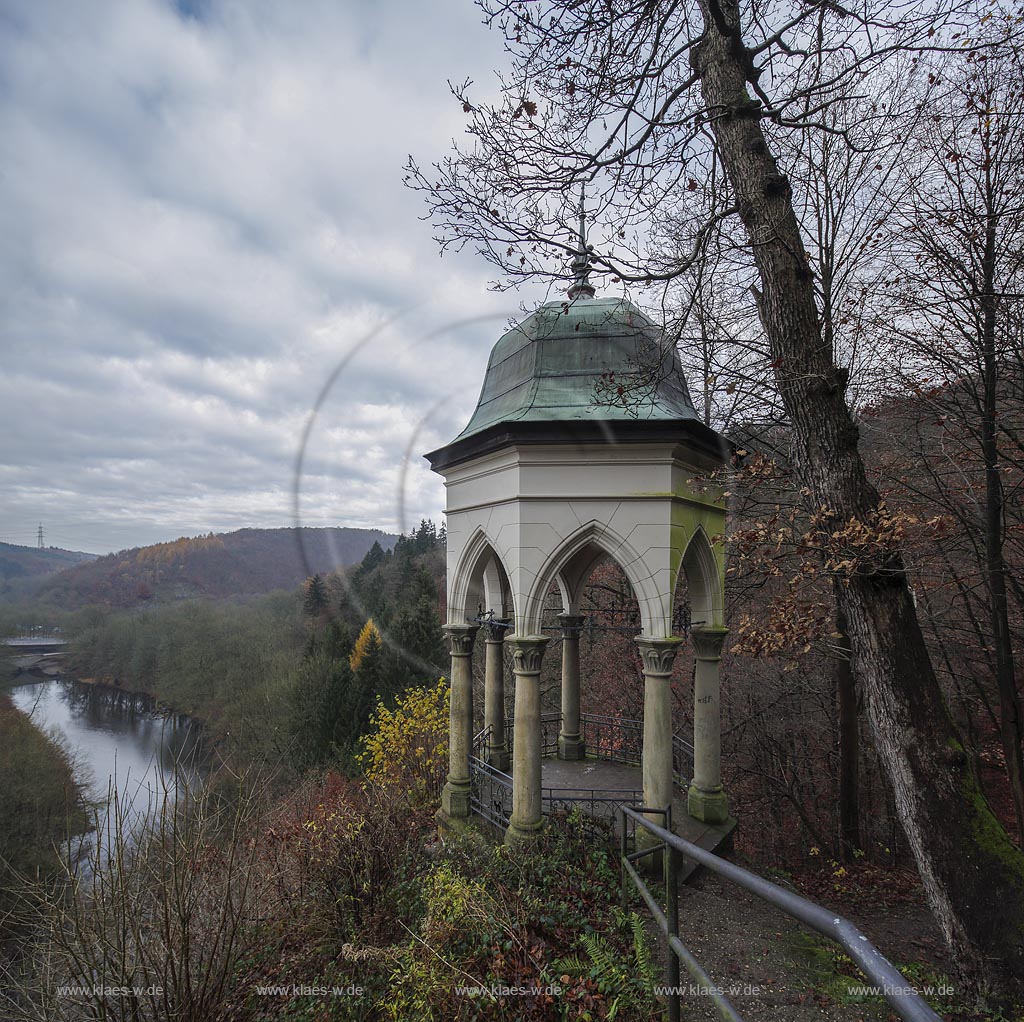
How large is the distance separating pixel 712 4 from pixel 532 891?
7.31 meters

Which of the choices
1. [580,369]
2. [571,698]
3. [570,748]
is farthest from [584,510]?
[570,748]

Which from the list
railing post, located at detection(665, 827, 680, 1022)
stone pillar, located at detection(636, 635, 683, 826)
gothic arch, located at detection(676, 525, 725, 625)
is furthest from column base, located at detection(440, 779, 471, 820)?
railing post, located at detection(665, 827, 680, 1022)

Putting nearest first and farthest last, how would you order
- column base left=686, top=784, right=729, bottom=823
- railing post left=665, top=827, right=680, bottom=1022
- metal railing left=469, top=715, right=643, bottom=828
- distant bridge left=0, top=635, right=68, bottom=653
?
railing post left=665, top=827, right=680, bottom=1022 < metal railing left=469, top=715, right=643, bottom=828 < column base left=686, top=784, right=729, bottom=823 < distant bridge left=0, top=635, right=68, bottom=653

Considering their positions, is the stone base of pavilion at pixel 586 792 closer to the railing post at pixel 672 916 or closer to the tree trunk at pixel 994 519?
the railing post at pixel 672 916

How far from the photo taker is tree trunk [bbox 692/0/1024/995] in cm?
391

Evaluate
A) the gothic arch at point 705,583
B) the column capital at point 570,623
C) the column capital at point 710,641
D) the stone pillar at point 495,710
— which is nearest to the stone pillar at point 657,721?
the column capital at point 710,641

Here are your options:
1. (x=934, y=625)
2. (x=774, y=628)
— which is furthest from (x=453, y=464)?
(x=934, y=625)

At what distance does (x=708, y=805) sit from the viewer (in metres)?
7.14

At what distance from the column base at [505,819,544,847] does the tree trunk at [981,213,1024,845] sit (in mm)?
5067

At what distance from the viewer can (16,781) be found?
68.4 feet

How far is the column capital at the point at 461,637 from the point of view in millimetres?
7574

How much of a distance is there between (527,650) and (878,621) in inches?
130

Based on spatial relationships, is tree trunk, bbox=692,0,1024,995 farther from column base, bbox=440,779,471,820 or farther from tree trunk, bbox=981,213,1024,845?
column base, bbox=440,779,471,820

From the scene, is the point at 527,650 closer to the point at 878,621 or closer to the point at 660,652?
the point at 660,652
